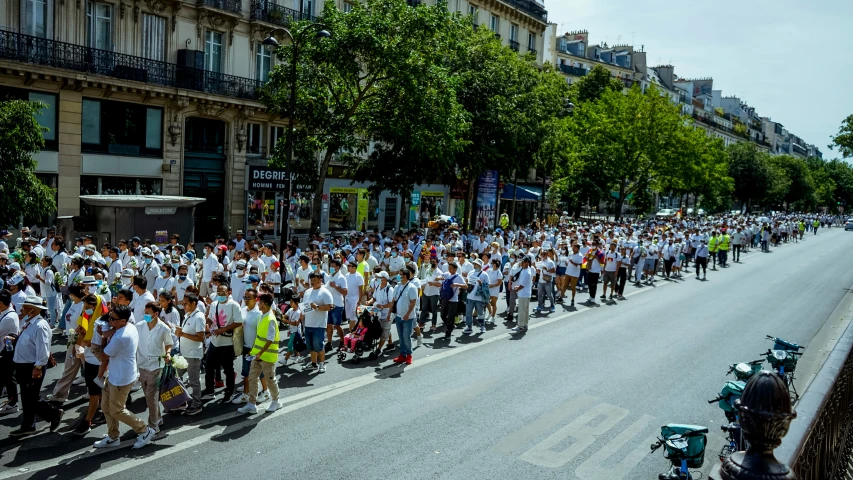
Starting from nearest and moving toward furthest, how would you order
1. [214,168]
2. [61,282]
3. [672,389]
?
[672,389] < [61,282] < [214,168]

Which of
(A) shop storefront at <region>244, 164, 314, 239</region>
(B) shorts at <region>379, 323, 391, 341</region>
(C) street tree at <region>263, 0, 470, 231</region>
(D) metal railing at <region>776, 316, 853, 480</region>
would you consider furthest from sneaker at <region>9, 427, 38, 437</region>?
(A) shop storefront at <region>244, 164, 314, 239</region>

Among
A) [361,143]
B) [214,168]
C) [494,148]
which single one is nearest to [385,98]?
[361,143]

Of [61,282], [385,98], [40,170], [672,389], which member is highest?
[385,98]

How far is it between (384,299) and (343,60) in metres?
12.5

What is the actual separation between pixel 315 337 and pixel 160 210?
12.2 metres

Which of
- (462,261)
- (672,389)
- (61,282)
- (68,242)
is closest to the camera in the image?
(672,389)

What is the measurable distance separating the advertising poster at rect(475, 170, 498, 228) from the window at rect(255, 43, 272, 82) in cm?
1226

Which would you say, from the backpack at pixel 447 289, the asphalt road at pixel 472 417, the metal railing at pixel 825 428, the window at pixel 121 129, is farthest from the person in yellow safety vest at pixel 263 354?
the window at pixel 121 129

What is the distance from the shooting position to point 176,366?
8562mm

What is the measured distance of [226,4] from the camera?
94.3ft

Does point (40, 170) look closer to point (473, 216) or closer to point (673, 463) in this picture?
point (473, 216)

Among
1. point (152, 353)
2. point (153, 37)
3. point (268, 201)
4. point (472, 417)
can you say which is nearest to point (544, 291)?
point (472, 417)

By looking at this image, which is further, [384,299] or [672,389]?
[384,299]

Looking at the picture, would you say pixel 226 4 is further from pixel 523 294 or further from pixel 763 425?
pixel 763 425
